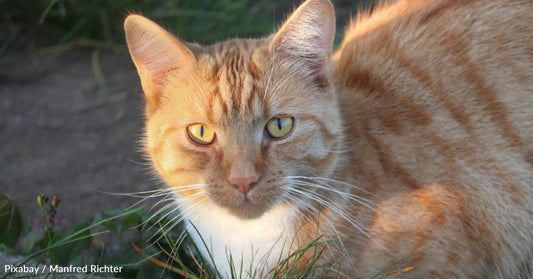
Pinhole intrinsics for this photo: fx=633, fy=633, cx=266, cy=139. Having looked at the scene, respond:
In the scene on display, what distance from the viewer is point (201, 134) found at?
2262mm

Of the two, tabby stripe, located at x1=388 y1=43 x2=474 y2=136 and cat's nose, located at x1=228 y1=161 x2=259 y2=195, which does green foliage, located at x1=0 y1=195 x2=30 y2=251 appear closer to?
cat's nose, located at x1=228 y1=161 x2=259 y2=195

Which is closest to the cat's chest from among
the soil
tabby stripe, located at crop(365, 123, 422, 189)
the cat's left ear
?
tabby stripe, located at crop(365, 123, 422, 189)

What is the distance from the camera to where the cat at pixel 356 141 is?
2.24m

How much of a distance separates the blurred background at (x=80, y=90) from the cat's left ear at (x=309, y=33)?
1548 mm

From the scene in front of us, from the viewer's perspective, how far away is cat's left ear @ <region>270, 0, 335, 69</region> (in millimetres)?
2256

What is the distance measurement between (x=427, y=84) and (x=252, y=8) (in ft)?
8.69

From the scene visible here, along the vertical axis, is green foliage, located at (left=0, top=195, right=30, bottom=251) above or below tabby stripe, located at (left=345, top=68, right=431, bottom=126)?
below

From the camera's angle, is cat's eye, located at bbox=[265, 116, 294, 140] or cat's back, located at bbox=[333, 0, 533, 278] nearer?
cat's eye, located at bbox=[265, 116, 294, 140]

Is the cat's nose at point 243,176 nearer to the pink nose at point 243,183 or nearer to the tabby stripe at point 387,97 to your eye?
the pink nose at point 243,183

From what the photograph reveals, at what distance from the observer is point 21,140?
3.91m

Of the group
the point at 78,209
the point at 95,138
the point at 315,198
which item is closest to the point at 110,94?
the point at 95,138

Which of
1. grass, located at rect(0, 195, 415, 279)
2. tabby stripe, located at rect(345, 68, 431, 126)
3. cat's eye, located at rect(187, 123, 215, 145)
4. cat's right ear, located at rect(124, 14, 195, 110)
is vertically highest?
cat's right ear, located at rect(124, 14, 195, 110)

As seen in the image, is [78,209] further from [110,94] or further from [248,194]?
[248,194]

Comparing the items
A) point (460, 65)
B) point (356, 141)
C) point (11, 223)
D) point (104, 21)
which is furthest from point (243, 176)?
point (104, 21)
